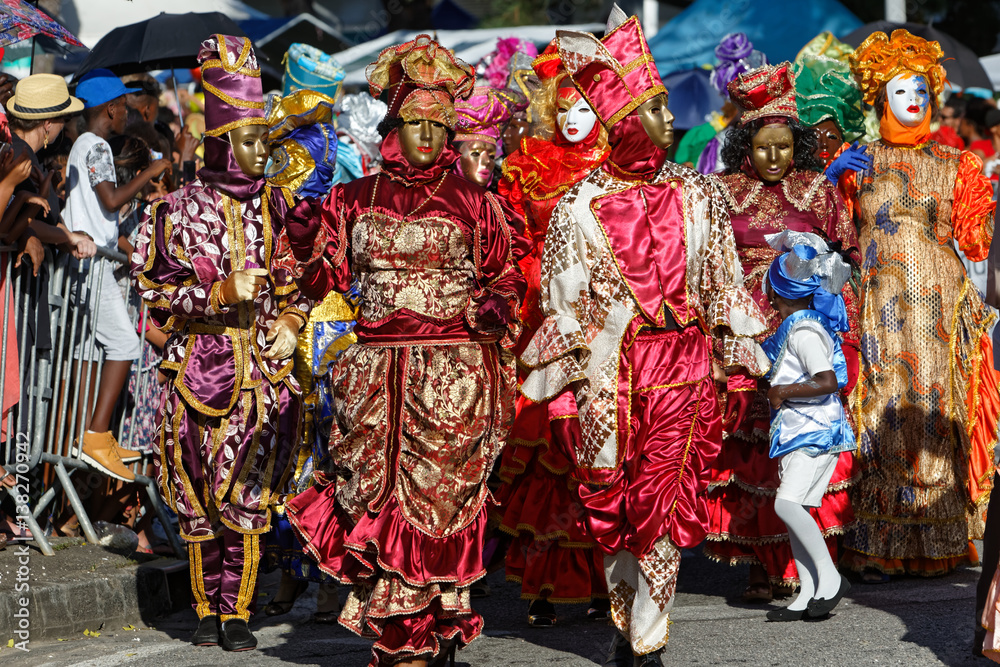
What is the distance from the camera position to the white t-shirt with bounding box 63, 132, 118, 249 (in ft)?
24.6

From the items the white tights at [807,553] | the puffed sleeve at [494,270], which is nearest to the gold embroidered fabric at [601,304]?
the puffed sleeve at [494,270]

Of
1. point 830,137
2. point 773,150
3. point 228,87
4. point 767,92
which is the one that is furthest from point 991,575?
point 228,87

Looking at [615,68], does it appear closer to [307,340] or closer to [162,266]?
[162,266]

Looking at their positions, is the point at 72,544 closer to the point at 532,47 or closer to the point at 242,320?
the point at 242,320

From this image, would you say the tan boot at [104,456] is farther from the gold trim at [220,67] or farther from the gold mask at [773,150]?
the gold mask at [773,150]

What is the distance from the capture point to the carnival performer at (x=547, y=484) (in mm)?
6066

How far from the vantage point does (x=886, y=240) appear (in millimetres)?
6973

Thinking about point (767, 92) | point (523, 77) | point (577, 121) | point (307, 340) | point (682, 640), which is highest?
point (523, 77)

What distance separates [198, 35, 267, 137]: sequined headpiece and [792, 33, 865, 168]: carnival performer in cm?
314

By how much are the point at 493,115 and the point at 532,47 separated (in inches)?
71.3

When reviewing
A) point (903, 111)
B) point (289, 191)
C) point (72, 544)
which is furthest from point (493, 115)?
point (72, 544)

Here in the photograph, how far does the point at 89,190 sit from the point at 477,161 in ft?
7.24

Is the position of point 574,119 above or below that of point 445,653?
above

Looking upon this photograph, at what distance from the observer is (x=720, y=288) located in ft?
16.4
